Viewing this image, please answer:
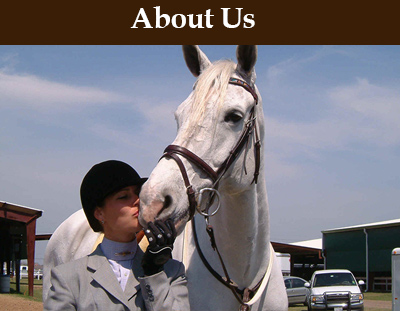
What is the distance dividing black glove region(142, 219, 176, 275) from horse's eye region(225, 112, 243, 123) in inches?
33.8

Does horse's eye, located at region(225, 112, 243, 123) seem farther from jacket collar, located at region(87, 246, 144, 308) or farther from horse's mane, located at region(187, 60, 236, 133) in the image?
jacket collar, located at region(87, 246, 144, 308)

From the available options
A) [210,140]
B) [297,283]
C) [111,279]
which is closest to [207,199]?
[210,140]

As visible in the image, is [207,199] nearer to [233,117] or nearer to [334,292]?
[233,117]

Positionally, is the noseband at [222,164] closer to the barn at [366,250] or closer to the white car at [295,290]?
the white car at [295,290]

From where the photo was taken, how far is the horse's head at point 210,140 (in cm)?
241

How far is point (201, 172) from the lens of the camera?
2656 mm

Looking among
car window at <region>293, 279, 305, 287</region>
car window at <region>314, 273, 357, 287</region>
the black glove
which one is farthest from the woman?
car window at <region>293, 279, 305, 287</region>

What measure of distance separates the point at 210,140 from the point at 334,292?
15.0m

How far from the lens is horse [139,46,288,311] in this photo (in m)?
2.53

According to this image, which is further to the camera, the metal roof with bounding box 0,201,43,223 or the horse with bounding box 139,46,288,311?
the metal roof with bounding box 0,201,43,223

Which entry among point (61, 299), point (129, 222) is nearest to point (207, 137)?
point (129, 222)

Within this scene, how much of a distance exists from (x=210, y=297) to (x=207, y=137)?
1157 mm

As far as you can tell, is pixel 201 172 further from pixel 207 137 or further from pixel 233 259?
pixel 233 259

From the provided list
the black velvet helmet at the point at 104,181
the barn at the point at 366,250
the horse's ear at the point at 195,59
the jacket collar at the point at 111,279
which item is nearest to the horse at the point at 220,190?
the horse's ear at the point at 195,59
